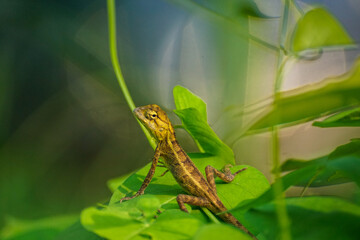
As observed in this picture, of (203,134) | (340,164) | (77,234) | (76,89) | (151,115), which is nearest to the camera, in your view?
(340,164)

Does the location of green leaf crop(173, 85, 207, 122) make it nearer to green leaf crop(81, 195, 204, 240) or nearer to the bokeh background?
green leaf crop(81, 195, 204, 240)

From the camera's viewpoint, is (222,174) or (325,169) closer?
(325,169)

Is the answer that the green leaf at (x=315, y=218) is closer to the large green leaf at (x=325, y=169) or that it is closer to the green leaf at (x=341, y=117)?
the large green leaf at (x=325, y=169)

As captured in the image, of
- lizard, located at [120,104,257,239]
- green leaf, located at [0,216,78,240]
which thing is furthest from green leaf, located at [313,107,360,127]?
green leaf, located at [0,216,78,240]

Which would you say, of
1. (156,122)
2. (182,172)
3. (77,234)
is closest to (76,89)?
(156,122)

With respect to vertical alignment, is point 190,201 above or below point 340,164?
below

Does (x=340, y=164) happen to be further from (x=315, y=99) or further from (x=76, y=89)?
(x=76, y=89)
